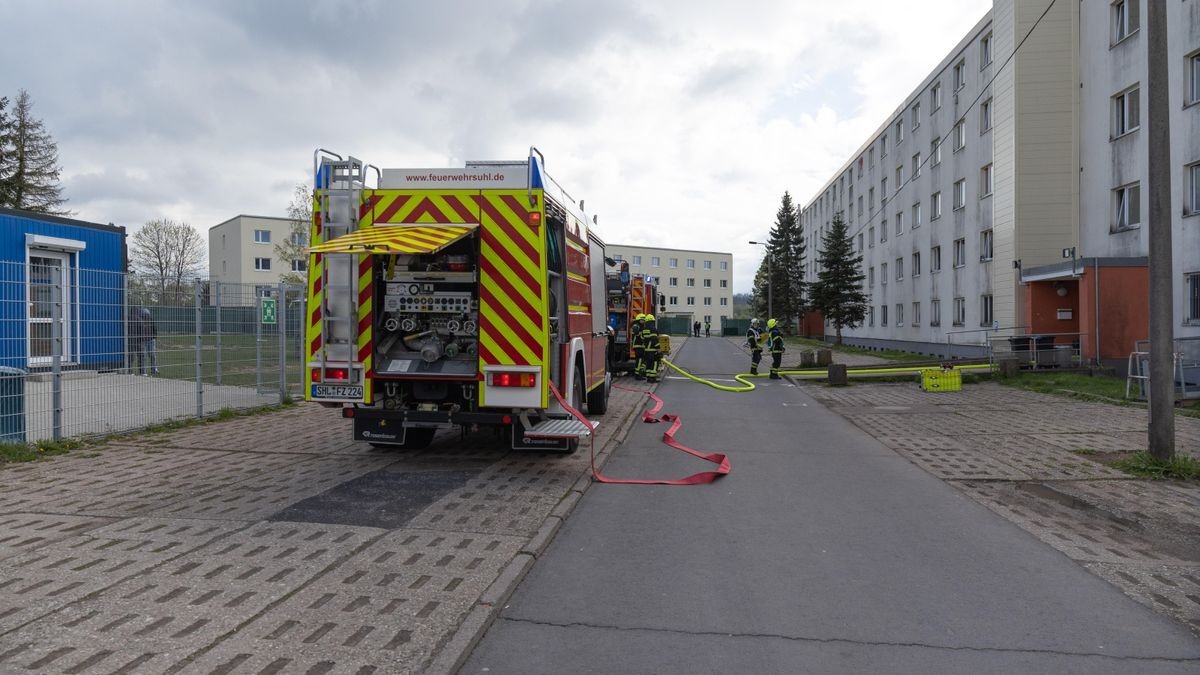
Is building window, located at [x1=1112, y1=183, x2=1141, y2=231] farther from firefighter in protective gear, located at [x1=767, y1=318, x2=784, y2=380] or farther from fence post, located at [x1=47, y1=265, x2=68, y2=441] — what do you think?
fence post, located at [x1=47, y1=265, x2=68, y2=441]

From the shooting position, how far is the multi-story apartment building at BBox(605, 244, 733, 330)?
106 m

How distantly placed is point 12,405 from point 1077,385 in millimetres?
20122

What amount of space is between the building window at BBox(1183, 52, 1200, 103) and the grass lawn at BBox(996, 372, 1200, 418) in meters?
7.17

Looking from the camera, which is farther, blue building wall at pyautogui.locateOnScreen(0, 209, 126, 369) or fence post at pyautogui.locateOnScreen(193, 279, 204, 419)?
fence post at pyautogui.locateOnScreen(193, 279, 204, 419)

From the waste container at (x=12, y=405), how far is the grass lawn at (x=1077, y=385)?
1698 centimetres

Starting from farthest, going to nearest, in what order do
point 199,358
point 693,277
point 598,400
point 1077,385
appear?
point 693,277, point 1077,385, point 598,400, point 199,358

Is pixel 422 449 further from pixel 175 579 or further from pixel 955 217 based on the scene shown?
pixel 955 217

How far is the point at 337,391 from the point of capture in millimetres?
7598

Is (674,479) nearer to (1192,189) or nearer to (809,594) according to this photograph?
(809,594)

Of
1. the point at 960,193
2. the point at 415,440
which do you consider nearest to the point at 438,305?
the point at 415,440

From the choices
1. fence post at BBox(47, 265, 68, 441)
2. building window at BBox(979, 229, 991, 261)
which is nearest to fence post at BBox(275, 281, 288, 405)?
fence post at BBox(47, 265, 68, 441)

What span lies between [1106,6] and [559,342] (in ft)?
77.2

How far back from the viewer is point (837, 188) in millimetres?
59375

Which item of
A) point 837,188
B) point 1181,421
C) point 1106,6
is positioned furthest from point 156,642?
point 837,188
